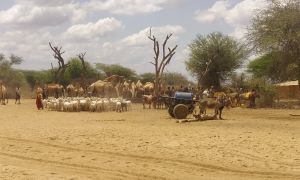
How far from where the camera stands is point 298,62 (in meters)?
36.2

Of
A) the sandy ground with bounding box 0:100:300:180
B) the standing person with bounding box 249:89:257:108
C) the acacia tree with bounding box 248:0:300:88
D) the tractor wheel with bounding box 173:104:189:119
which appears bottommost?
the sandy ground with bounding box 0:100:300:180

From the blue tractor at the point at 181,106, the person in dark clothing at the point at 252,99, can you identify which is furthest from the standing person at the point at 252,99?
the blue tractor at the point at 181,106

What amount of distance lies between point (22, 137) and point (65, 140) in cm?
188

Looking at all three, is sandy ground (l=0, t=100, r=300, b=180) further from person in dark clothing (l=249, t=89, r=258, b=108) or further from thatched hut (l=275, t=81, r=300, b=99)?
thatched hut (l=275, t=81, r=300, b=99)

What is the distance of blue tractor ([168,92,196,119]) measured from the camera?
944 inches

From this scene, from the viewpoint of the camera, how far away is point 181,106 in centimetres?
2397

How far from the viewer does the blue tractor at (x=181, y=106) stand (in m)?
24.0

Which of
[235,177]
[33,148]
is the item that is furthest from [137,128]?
[235,177]

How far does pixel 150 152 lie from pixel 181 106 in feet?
34.7

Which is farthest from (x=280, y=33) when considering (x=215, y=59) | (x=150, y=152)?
(x=150, y=152)

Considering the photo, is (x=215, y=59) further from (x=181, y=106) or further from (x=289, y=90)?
(x=181, y=106)

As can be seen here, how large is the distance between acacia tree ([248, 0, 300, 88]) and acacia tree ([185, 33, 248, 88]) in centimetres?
1005

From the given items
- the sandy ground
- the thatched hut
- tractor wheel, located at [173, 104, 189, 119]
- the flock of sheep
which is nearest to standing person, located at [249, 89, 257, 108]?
the thatched hut

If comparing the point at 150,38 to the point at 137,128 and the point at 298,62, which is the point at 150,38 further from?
the point at 137,128
